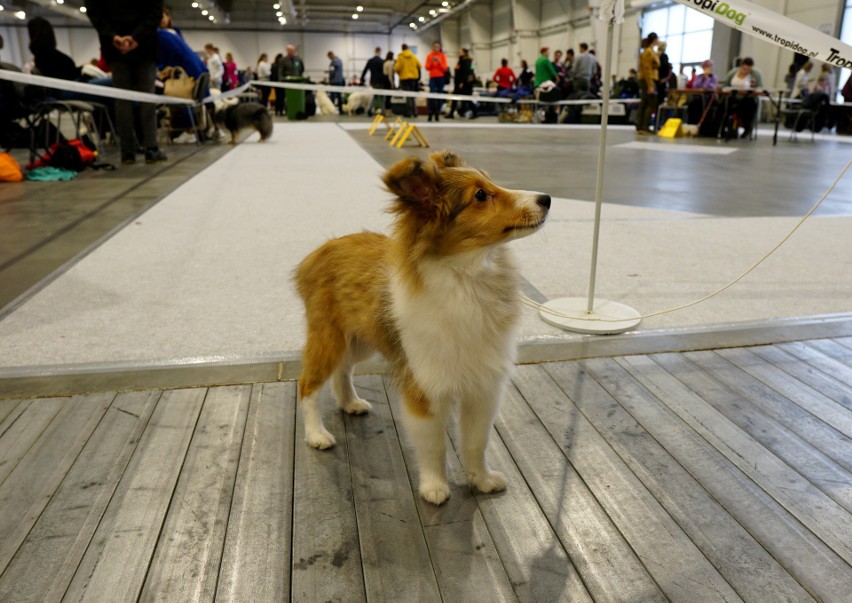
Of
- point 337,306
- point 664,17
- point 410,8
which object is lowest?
point 337,306

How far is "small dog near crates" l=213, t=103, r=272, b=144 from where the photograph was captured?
12.1m

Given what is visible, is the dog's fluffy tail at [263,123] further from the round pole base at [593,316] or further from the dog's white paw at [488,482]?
the dog's white paw at [488,482]

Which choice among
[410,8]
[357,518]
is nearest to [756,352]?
[357,518]

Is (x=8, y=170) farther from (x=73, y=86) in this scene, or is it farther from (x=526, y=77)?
(x=526, y=77)

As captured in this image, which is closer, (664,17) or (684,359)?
(684,359)

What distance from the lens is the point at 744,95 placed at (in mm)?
13359

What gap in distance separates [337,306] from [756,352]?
6.44ft

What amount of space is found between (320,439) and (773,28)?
2583 millimetres

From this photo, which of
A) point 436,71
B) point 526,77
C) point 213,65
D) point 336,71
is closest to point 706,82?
point 436,71

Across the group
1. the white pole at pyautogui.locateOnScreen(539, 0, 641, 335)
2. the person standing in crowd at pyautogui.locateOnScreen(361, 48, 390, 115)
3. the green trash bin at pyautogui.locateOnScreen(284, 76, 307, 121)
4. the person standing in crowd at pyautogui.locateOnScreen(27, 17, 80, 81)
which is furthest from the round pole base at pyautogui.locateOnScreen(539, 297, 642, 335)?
the person standing in crowd at pyautogui.locateOnScreen(361, 48, 390, 115)

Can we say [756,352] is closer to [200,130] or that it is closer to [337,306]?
[337,306]

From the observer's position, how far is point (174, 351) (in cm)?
284

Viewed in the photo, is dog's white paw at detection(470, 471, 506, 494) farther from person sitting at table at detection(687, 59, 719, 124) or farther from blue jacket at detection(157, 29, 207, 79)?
person sitting at table at detection(687, 59, 719, 124)

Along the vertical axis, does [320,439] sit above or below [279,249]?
below
